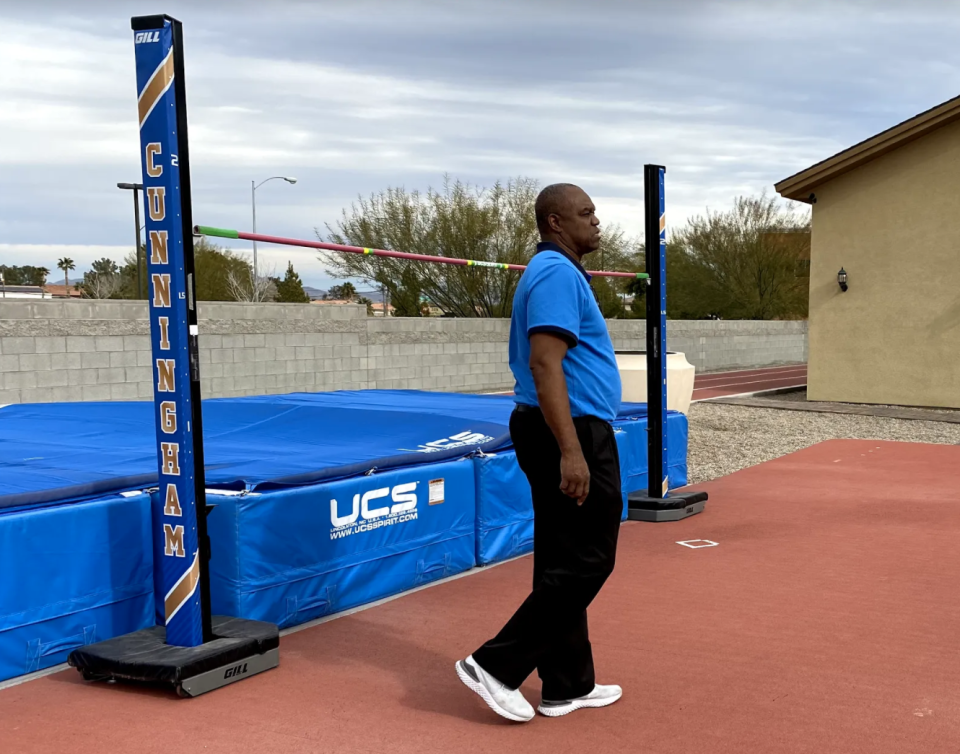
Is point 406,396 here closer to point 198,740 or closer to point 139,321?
point 198,740

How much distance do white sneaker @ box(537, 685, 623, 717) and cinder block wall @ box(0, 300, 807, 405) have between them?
12002 mm

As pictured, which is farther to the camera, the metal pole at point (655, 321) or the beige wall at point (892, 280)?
the beige wall at point (892, 280)

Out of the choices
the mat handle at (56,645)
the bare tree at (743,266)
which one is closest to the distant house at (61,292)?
the bare tree at (743,266)

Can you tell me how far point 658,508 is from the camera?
23.5 ft

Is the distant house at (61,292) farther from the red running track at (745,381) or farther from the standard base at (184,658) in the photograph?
the standard base at (184,658)

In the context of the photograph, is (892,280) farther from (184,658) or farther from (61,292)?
(61,292)

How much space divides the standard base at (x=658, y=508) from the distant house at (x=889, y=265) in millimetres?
10809

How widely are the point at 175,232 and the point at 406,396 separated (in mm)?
5707

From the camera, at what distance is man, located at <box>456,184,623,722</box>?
11.0 feet

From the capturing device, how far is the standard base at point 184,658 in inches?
147

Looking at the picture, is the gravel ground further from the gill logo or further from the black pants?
the black pants

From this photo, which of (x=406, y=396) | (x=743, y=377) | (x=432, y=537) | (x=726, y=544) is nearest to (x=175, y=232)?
(x=432, y=537)

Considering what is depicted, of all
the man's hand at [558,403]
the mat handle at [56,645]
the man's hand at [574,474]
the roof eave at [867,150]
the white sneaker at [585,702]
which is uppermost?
the roof eave at [867,150]

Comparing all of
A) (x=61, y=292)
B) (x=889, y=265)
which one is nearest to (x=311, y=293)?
(x=61, y=292)
